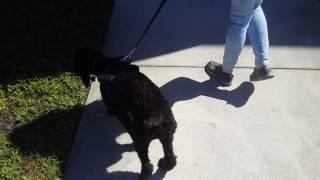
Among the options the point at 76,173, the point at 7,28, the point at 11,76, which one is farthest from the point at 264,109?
the point at 7,28

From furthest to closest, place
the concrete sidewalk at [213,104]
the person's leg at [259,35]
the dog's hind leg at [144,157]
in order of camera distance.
A: the person's leg at [259,35] → the concrete sidewalk at [213,104] → the dog's hind leg at [144,157]

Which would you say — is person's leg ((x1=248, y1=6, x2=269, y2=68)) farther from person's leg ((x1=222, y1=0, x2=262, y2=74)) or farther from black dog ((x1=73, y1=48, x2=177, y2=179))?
black dog ((x1=73, y1=48, x2=177, y2=179))

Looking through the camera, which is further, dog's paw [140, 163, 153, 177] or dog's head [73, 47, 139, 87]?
dog's head [73, 47, 139, 87]

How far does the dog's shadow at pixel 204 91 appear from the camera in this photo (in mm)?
4863

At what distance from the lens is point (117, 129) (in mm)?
4559

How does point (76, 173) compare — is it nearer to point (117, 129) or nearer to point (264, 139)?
point (117, 129)

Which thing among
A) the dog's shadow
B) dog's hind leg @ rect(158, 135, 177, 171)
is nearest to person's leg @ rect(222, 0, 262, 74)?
the dog's shadow

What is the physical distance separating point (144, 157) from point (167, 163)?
0.27 metres

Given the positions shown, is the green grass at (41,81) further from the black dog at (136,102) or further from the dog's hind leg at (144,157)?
the dog's hind leg at (144,157)

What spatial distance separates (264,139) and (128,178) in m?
1.32

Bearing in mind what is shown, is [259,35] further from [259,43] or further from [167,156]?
[167,156]

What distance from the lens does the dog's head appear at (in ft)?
13.4

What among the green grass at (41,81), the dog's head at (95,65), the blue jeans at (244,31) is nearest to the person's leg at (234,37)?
the blue jeans at (244,31)

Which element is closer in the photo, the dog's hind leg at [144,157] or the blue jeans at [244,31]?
the dog's hind leg at [144,157]
